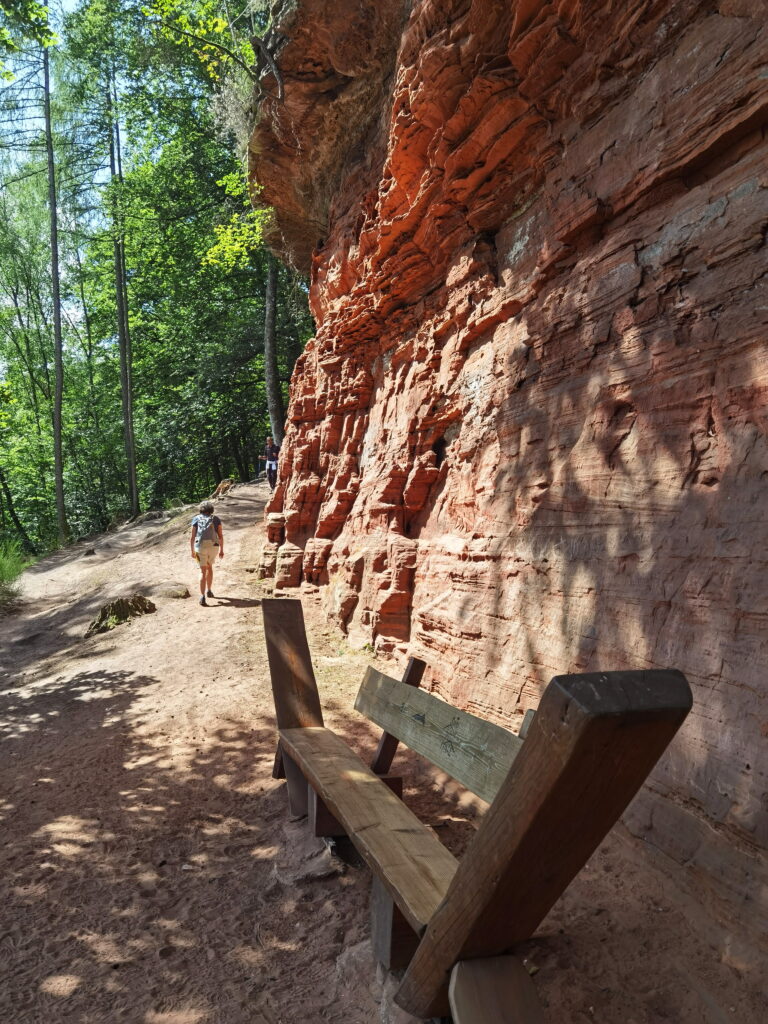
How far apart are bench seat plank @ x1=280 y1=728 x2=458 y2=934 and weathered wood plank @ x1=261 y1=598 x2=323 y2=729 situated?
14.7 inches

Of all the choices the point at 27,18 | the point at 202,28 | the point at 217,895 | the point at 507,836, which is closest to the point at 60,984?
the point at 217,895

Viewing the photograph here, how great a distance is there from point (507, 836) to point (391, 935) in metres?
1.32

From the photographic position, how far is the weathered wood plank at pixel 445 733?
2565 millimetres

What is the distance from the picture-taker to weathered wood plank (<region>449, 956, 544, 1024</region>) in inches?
65.1

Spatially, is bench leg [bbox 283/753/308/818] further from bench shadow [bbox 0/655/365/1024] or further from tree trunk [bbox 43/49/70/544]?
tree trunk [bbox 43/49/70/544]

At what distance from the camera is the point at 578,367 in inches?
177

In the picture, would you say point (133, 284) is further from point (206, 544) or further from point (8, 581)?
point (206, 544)

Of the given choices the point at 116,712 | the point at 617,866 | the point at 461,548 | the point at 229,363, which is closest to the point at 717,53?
the point at 461,548

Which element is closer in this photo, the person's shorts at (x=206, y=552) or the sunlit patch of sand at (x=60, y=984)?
the sunlit patch of sand at (x=60, y=984)

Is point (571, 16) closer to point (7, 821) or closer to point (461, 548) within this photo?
point (461, 548)

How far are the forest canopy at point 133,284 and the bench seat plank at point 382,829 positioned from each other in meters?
12.6

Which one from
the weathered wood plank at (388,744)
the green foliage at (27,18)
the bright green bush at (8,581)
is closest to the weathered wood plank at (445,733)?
the weathered wood plank at (388,744)

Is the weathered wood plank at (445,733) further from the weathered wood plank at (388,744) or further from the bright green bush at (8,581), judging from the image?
the bright green bush at (8,581)

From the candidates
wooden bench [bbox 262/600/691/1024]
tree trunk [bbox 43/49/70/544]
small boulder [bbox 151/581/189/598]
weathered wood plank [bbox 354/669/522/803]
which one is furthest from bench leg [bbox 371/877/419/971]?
tree trunk [bbox 43/49/70/544]
